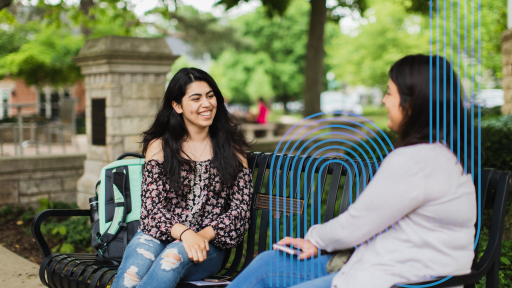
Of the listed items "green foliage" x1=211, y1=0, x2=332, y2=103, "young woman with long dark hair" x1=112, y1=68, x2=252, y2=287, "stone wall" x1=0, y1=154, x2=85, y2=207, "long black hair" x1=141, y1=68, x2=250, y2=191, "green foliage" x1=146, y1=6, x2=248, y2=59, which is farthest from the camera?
"green foliage" x1=211, y1=0, x2=332, y2=103

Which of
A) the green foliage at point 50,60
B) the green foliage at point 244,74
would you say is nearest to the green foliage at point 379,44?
the green foliage at point 244,74

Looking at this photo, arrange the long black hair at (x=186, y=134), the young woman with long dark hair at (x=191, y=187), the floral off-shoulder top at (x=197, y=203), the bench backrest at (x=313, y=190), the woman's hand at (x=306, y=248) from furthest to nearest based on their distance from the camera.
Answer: the long black hair at (x=186, y=134), the floral off-shoulder top at (x=197, y=203), the young woman with long dark hair at (x=191, y=187), the bench backrest at (x=313, y=190), the woman's hand at (x=306, y=248)

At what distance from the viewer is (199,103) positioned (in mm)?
3020

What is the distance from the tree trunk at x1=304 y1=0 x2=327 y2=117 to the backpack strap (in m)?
9.29

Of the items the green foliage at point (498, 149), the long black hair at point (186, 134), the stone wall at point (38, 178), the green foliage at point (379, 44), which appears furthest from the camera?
the green foliage at point (379, 44)

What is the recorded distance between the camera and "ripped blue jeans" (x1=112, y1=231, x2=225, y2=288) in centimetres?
255

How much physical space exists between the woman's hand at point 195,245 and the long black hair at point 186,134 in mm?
343

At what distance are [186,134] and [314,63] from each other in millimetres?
9970

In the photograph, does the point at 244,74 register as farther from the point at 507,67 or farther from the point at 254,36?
the point at 507,67

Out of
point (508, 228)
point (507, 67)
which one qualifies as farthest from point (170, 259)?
point (507, 67)

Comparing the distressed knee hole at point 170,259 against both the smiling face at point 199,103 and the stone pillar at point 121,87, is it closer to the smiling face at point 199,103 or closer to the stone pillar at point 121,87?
the smiling face at point 199,103

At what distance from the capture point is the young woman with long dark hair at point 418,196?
1.81 m

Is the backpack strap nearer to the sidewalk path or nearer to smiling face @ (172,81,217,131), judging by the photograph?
smiling face @ (172,81,217,131)

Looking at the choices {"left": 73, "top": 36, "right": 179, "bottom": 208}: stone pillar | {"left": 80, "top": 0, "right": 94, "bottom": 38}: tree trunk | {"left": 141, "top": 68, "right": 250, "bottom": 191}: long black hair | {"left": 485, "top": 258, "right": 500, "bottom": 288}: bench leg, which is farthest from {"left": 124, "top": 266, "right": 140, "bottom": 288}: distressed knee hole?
{"left": 80, "top": 0, "right": 94, "bottom": 38}: tree trunk
